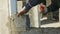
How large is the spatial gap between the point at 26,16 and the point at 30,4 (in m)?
0.08

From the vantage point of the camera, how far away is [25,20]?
3.38 ft

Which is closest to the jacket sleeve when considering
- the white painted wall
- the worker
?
the worker

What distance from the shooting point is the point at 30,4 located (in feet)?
3.24

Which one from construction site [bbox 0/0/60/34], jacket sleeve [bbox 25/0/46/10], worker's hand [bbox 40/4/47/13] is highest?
jacket sleeve [bbox 25/0/46/10]

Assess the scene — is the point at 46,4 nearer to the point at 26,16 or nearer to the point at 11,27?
the point at 26,16

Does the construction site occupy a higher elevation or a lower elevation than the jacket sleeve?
lower

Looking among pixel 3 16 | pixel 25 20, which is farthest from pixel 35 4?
pixel 3 16

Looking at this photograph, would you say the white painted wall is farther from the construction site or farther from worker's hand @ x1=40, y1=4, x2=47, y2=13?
worker's hand @ x1=40, y1=4, x2=47, y2=13

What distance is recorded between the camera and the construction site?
0.96 m

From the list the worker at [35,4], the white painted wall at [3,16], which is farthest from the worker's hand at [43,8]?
the white painted wall at [3,16]

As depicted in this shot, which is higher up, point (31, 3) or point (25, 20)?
point (31, 3)

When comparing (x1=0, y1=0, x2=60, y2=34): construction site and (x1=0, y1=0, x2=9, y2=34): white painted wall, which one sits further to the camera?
(x1=0, y1=0, x2=9, y2=34): white painted wall

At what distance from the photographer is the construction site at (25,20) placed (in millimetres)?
962

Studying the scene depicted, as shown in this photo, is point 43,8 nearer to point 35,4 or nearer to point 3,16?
point 35,4
